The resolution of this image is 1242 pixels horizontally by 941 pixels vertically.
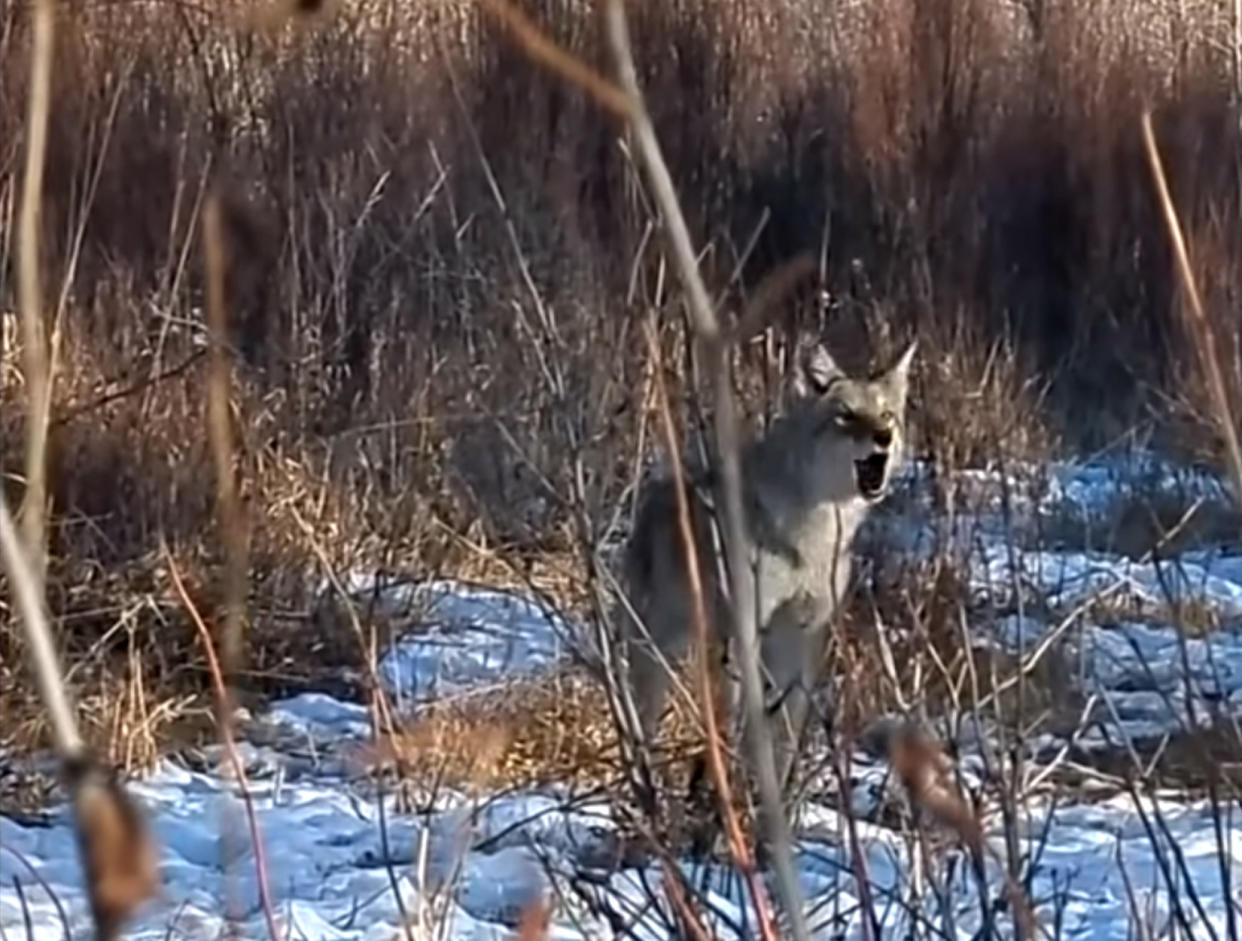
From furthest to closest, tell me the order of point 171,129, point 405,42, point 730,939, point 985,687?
point 405,42 < point 171,129 < point 985,687 < point 730,939

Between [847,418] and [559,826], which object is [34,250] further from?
[847,418]

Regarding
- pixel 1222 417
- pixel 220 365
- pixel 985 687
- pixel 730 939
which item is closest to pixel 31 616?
Result: pixel 220 365

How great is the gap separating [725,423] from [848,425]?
5.17 m

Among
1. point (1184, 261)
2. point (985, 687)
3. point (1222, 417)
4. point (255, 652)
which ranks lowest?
point (255, 652)

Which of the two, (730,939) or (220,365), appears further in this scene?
(730,939)

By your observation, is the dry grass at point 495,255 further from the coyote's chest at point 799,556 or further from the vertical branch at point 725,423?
the vertical branch at point 725,423

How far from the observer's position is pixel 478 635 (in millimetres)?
6402

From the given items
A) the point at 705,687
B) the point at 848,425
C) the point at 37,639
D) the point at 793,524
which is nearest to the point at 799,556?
the point at 793,524

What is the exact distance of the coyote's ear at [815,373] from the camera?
248 inches

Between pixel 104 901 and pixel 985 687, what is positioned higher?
pixel 104 901

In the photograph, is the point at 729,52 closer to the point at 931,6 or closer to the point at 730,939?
the point at 931,6

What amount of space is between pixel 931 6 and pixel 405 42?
6.27 feet

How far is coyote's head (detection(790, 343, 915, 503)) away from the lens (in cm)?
611

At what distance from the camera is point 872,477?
6199mm
